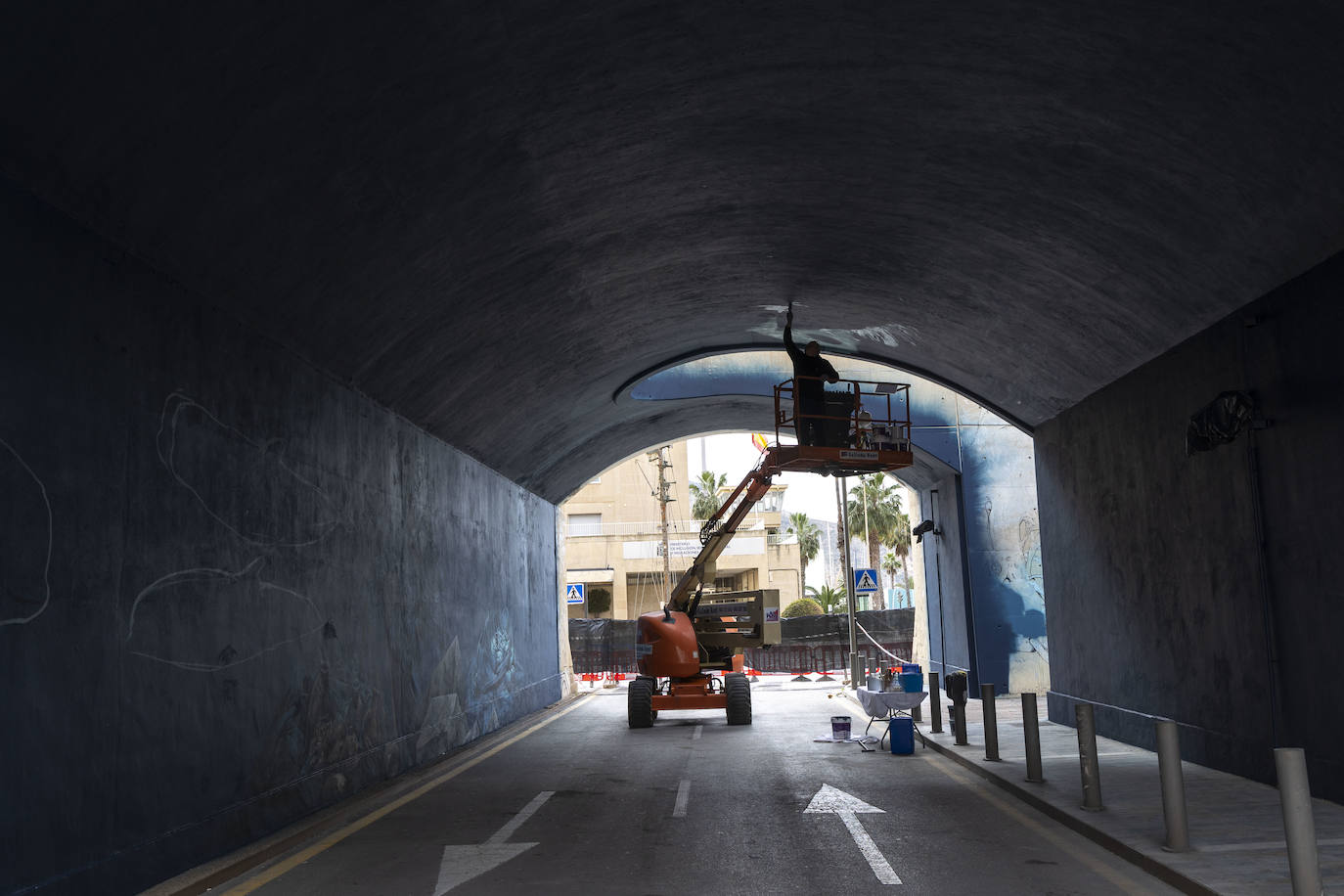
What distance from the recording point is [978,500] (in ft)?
80.1

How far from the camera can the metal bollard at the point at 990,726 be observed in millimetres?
13250

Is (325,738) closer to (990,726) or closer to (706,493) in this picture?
(990,726)

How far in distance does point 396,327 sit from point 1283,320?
9.19 m

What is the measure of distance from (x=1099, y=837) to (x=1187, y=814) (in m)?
1.15

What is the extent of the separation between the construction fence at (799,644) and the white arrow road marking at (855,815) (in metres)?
26.3

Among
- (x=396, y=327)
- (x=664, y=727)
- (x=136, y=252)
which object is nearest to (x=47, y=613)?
(x=136, y=252)

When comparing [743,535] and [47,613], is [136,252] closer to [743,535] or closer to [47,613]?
[47,613]

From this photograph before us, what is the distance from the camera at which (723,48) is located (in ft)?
28.3

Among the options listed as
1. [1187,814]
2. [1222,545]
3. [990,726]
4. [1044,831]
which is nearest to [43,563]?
[1044,831]

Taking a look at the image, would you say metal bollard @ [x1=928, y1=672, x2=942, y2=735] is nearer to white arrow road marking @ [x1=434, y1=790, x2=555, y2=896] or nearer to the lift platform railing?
the lift platform railing

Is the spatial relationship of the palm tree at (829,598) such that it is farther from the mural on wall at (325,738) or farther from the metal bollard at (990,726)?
the mural on wall at (325,738)

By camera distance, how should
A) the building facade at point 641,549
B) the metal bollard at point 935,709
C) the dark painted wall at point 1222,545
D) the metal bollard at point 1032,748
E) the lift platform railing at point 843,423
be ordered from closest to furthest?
the dark painted wall at point 1222,545
the metal bollard at point 1032,748
the metal bollard at point 935,709
the lift platform railing at point 843,423
the building facade at point 641,549

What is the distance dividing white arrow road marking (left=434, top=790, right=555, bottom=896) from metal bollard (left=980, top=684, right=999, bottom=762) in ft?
20.0

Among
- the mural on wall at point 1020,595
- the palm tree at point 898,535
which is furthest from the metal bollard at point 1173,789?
the palm tree at point 898,535
